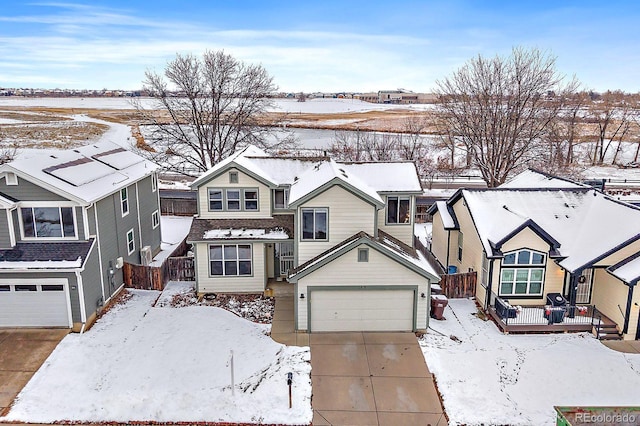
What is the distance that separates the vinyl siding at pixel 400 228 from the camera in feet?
67.0

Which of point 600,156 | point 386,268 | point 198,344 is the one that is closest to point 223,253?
point 198,344

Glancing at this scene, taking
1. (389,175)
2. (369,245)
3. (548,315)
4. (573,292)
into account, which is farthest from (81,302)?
(573,292)

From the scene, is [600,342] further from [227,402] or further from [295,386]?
[227,402]

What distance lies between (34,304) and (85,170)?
588 centimetres

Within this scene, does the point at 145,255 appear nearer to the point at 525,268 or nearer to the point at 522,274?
the point at 522,274

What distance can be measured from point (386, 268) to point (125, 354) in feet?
30.9

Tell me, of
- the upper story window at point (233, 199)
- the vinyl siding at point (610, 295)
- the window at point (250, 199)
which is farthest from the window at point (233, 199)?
the vinyl siding at point (610, 295)

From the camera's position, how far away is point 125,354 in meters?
15.6

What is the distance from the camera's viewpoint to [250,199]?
69.2 ft

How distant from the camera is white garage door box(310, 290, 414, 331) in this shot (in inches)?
675

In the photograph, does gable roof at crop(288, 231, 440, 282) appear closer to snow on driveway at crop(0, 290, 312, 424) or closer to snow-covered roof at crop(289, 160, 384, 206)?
snow-covered roof at crop(289, 160, 384, 206)

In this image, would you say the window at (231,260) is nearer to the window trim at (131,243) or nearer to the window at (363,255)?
the window trim at (131,243)

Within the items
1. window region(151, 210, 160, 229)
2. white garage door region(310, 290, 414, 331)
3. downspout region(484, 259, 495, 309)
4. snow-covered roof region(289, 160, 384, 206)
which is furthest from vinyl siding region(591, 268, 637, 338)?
window region(151, 210, 160, 229)

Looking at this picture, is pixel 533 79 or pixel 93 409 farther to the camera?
pixel 533 79
